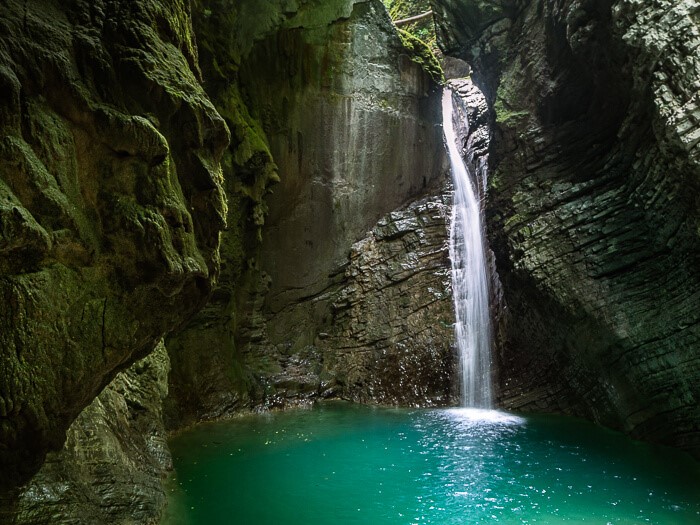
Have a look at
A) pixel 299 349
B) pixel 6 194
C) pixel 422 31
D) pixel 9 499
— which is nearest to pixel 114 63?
pixel 6 194

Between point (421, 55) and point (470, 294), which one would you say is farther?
point (421, 55)

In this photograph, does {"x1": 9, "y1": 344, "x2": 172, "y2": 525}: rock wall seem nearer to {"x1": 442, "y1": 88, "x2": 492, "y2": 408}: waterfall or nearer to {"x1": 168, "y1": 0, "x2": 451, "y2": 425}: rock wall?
{"x1": 168, "y1": 0, "x2": 451, "y2": 425}: rock wall

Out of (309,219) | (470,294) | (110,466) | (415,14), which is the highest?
(415,14)

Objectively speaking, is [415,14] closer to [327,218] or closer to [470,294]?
[327,218]

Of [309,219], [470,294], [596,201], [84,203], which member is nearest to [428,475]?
[84,203]

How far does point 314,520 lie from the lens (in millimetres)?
5797

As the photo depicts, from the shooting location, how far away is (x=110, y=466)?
5.43 m

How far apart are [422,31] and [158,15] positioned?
1931 centimetres

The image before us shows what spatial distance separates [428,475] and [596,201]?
6.44 m

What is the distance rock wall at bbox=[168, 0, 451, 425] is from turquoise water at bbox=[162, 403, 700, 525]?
2.96m

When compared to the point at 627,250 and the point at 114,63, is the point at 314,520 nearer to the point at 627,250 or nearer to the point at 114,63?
the point at 114,63

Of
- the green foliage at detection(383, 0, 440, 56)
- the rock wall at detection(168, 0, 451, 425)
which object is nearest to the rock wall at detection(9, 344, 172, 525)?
→ the rock wall at detection(168, 0, 451, 425)

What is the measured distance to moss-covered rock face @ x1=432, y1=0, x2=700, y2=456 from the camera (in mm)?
7438

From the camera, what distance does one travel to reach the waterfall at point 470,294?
1330 centimetres
